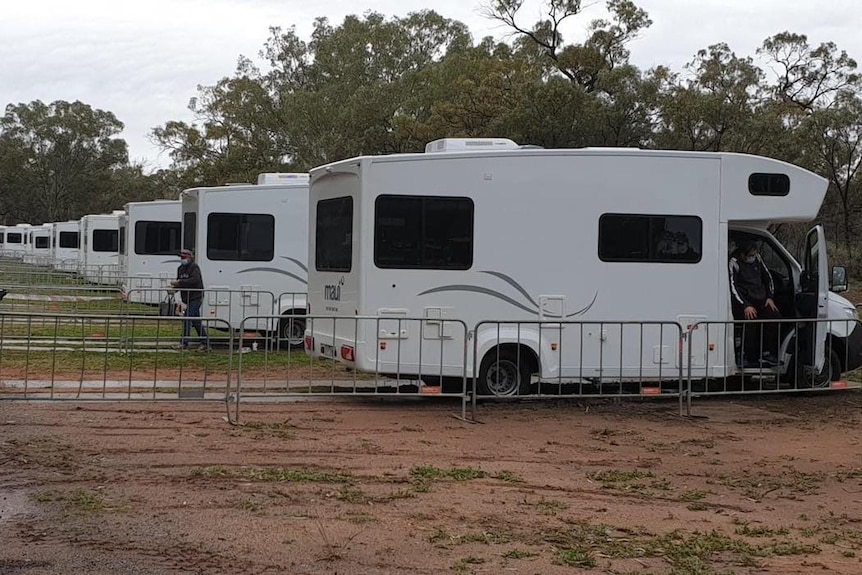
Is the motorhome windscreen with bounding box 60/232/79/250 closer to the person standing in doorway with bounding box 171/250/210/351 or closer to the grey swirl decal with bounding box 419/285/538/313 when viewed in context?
the person standing in doorway with bounding box 171/250/210/351

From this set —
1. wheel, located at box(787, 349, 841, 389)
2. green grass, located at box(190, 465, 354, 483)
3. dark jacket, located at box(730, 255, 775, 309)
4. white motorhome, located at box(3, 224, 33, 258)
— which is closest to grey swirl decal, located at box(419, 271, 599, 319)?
dark jacket, located at box(730, 255, 775, 309)

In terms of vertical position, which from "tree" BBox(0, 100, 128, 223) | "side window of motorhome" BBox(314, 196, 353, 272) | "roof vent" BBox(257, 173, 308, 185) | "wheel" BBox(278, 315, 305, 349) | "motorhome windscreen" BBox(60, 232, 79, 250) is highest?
"tree" BBox(0, 100, 128, 223)

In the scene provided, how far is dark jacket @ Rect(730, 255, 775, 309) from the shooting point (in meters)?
11.3

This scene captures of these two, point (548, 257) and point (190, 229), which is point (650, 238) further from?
point (190, 229)

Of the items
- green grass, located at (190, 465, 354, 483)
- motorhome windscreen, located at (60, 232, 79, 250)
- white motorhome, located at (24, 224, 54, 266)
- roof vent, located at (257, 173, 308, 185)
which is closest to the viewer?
green grass, located at (190, 465, 354, 483)

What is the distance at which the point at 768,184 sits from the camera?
1114 cm

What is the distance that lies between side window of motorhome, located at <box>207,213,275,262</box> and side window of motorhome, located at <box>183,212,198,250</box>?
429 millimetres

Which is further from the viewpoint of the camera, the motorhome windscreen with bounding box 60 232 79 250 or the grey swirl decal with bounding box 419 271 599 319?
the motorhome windscreen with bounding box 60 232 79 250

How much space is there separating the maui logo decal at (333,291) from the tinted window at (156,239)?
42.2 feet

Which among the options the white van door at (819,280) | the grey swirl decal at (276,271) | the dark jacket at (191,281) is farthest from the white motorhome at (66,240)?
the white van door at (819,280)

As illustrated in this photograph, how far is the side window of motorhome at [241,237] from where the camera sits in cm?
1662

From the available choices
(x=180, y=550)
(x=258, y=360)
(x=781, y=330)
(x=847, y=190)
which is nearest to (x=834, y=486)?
(x=781, y=330)

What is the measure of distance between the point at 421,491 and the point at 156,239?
18116mm

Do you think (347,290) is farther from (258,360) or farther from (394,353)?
(258,360)
